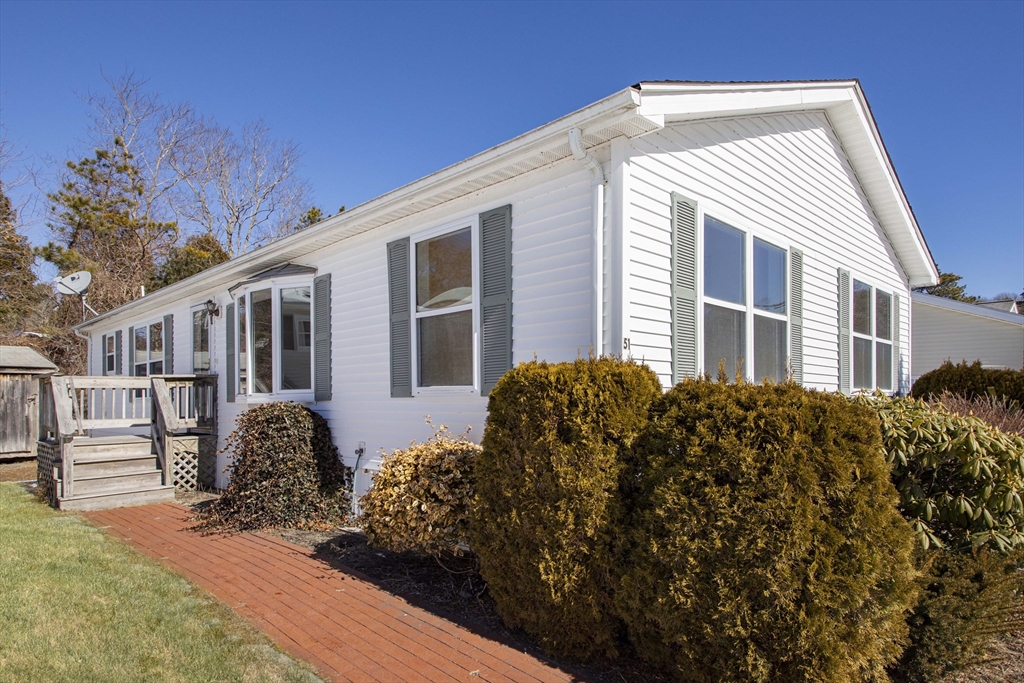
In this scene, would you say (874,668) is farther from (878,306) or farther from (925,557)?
(878,306)

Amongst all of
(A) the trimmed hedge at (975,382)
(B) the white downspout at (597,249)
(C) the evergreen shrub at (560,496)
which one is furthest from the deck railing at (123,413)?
(A) the trimmed hedge at (975,382)

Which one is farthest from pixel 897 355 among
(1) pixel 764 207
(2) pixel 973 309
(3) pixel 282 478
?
(3) pixel 282 478

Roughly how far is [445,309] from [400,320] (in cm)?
71

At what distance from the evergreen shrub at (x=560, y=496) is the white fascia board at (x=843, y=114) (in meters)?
2.09

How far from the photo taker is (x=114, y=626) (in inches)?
154

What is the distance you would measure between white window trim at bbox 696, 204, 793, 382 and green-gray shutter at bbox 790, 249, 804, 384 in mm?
40

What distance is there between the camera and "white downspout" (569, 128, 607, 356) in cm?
479

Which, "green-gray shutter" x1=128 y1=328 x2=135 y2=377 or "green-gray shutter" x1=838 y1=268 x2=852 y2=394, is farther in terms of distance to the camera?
"green-gray shutter" x1=128 y1=328 x2=135 y2=377

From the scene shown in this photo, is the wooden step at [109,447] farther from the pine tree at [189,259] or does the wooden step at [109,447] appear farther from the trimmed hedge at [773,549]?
the pine tree at [189,259]

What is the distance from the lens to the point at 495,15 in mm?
10734

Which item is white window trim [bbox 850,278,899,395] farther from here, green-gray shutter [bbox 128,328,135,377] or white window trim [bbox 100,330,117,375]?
white window trim [bbox 100,330,117,375]

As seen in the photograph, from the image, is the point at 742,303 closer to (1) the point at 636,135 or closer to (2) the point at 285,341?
(1) the point at 636,135

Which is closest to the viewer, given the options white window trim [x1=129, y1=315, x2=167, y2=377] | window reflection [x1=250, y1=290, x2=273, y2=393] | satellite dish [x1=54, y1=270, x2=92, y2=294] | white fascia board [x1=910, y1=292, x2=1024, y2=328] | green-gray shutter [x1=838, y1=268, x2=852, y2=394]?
green-gray shutter [x1=838, y1=268, x2=852, y2=394]

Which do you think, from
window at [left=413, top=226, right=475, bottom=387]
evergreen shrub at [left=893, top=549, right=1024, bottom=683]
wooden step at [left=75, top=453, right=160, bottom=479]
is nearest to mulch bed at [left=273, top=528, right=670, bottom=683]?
evergreen shrub at [left=893, top=549, right=1024, bottom=683]
